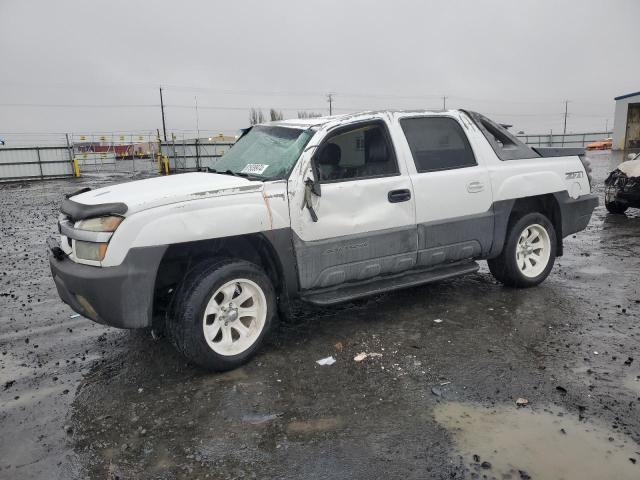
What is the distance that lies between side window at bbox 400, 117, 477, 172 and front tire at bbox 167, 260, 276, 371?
190 centimetres

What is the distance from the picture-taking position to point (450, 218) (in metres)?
4.67

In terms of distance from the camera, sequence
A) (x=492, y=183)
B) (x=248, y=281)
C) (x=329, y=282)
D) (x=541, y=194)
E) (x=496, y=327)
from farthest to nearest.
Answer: (x=541, y=194)
(x=492, y=183)
(x=496, y=327)
(x=329, y=282)
(x=248, y=281)

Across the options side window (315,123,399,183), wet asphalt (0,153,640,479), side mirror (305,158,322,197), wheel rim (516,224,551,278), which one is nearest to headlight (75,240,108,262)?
wet asphalt (0,153,640,479)

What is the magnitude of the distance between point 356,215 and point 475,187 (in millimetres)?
1435

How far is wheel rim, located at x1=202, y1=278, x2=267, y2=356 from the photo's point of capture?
3617mm

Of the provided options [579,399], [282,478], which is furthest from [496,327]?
[282,478]

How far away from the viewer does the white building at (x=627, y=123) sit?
33.9 metres

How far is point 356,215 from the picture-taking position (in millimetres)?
4125

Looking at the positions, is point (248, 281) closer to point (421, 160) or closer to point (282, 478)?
point (282, 478)

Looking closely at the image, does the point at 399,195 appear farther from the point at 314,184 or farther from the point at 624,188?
the point at 624,188

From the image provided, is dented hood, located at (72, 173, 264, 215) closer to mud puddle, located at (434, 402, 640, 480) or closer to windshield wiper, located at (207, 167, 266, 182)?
windshield wiper, located at (207, 167, 266, 182)

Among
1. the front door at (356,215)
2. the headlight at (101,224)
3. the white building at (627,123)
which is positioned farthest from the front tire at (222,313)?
the white building at (627,123)

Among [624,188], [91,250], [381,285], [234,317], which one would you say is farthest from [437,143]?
[624,188]

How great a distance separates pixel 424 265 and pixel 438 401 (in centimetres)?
164
